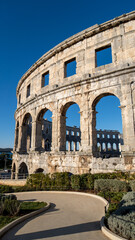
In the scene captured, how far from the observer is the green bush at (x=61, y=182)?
432 inches

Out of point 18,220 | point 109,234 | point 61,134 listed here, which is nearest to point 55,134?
point 61,134

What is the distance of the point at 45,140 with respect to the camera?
34219 millimetres

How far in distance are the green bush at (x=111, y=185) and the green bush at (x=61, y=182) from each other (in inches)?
92.3

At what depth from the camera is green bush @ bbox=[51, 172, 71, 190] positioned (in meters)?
11.0

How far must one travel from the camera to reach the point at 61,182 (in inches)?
444

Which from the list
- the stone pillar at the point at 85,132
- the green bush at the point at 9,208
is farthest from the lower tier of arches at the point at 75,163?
the green bush at the point at 9,208

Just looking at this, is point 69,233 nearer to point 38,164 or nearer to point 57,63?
point 38,164

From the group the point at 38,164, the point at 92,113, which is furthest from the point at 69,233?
the point at 38,164

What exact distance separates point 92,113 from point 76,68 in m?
4.80

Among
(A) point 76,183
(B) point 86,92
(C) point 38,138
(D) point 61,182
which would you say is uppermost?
(B) point 86,92

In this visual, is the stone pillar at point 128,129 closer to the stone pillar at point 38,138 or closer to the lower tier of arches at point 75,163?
the lower tier of arches at point 75,163

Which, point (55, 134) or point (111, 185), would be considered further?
point (55, 134)

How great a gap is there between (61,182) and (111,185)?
3894mm

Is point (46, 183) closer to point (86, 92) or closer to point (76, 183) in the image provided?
point (76, 183)
